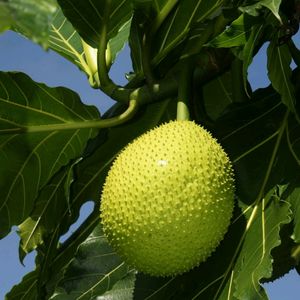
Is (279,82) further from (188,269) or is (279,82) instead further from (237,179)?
Result: (188,269)

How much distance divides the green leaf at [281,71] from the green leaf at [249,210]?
0.10 meters

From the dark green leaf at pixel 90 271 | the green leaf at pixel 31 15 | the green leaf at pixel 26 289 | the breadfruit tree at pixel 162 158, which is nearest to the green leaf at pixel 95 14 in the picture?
the breadfruit tree at pixel 162 158

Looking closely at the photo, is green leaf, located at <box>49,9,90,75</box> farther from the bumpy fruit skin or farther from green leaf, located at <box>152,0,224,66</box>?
the bumpy fruit skin

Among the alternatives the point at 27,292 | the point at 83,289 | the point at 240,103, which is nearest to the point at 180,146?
the point at 240,103

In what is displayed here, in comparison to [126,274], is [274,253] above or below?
below

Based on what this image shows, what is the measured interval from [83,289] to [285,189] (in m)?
0.44

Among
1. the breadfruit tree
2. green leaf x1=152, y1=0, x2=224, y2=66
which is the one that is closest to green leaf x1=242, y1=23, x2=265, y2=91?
the breadfruit tree

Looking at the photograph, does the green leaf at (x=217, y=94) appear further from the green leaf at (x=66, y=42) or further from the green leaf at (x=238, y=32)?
the green leaf at (x=238, y=32)

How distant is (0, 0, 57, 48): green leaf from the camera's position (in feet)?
1.18

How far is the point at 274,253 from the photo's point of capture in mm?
1290

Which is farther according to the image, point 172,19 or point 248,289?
point 172,19

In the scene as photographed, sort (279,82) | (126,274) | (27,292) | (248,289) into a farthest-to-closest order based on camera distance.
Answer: (27,292) → (126,274) → (279,82) → (248,289)

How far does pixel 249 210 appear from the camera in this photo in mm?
1177

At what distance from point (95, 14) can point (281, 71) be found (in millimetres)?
340
